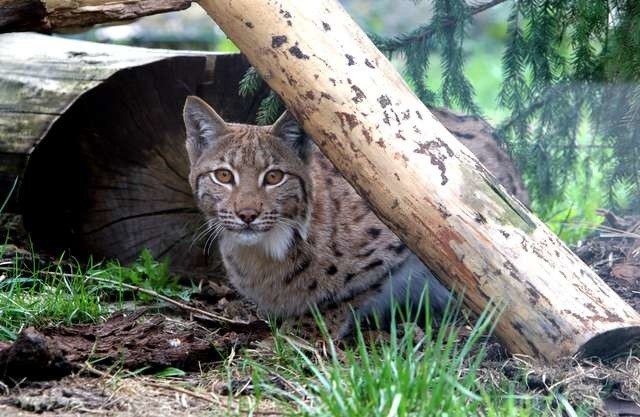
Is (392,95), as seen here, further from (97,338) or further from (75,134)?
(75,134)

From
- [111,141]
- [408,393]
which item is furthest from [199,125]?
[408,393]

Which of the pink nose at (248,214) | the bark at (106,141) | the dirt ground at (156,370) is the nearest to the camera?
the dirt ground at (156,370)

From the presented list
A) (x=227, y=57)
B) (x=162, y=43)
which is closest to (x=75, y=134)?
(x=227, y=57)

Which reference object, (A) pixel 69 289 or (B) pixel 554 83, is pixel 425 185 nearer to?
(A) pixel 69 289

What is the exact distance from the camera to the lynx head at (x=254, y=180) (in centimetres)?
507

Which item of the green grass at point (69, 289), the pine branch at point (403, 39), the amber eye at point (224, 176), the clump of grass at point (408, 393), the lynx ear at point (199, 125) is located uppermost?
the pine branch at point (403, 39)

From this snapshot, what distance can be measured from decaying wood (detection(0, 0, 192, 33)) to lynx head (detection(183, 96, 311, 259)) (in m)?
0.58

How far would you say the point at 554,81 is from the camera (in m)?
5.99

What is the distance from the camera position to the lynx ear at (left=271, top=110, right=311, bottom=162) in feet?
17.0

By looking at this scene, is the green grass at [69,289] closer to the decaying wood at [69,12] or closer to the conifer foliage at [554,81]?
the conifer foliage at [554,81]

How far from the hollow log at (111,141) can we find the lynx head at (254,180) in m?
0.66

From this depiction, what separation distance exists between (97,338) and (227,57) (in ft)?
6.98

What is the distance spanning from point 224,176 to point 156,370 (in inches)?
47.5

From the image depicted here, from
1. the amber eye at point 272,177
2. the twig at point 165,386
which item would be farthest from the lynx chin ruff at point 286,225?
the twig at point 165,386
